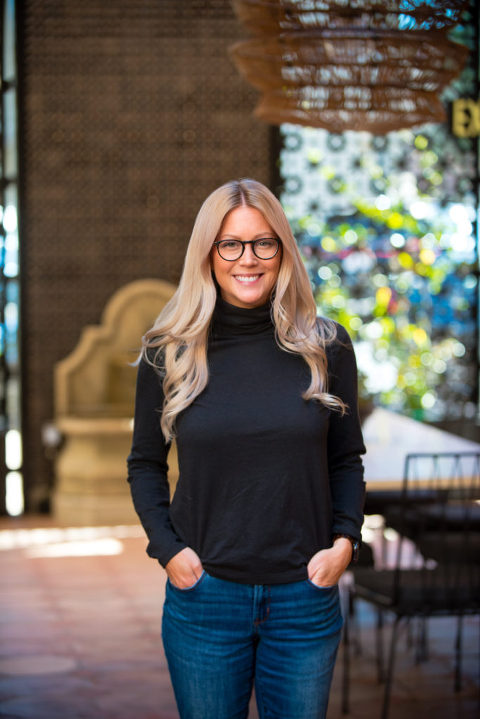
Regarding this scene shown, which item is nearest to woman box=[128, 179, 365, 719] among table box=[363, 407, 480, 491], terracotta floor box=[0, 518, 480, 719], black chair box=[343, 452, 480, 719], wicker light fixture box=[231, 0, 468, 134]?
black chair box=[343, 452, 480, 719]

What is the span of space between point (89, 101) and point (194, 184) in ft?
3.18

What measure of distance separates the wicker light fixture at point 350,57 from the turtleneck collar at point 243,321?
180cm

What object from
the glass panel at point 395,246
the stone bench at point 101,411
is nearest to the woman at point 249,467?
the stone bench at point 101,411

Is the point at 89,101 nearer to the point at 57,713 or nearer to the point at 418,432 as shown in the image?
the point at 418,432

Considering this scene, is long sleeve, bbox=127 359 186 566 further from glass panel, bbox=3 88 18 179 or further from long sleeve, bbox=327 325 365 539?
glass panel, bbox=3 88 18 179

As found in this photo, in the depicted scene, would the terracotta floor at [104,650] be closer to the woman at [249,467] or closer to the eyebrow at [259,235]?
the woman at [249,467]

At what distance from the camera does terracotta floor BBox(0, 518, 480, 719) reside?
399cm

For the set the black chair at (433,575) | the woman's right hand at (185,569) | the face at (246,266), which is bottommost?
the black chair at (433,575)

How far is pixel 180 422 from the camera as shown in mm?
2129

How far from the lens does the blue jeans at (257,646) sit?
6.74 ft

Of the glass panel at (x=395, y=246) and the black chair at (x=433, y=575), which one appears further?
the glass panel at (x=395, y=246)

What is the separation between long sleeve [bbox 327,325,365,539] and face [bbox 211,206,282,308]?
19cm

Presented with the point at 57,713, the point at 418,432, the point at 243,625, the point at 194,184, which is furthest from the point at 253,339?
the point at 194,184

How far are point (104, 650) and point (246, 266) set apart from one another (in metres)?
3.05
